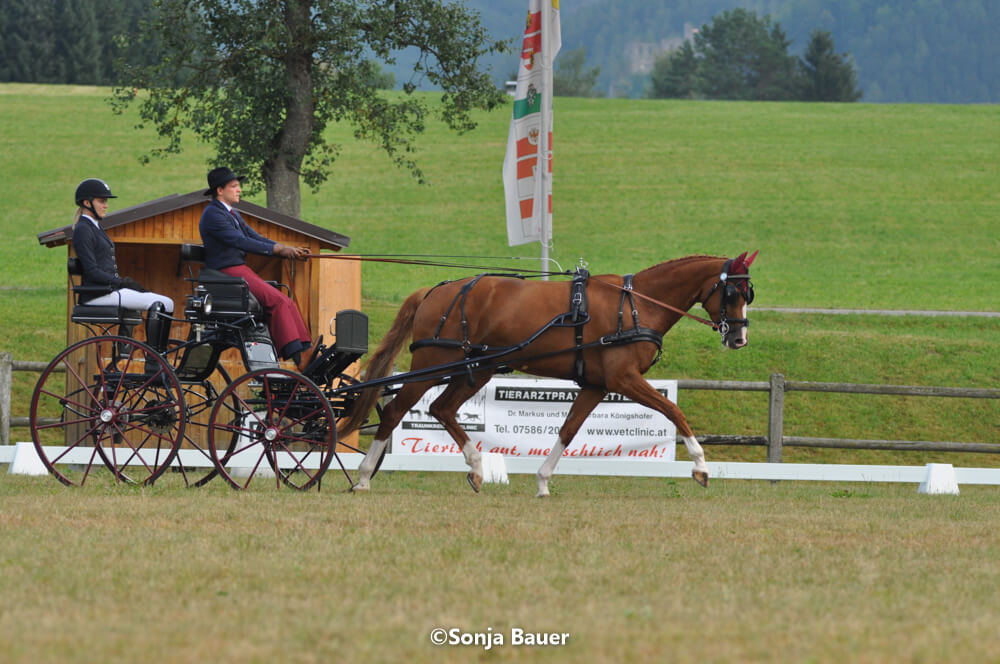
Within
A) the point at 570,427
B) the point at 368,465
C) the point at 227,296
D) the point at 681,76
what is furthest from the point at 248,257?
the point at 681,76

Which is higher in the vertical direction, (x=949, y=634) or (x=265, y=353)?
(x=265, y=353)

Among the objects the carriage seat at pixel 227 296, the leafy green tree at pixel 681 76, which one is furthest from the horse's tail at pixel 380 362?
the leafy green tree at pixel 681 76

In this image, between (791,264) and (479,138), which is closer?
(791,264)

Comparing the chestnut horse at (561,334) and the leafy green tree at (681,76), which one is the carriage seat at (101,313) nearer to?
the chestnut horse at (561,334)

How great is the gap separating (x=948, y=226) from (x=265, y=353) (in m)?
35.5

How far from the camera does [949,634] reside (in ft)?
16.4

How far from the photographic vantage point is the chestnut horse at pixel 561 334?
10.1 metres

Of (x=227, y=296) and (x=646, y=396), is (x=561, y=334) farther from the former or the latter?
(x=227, y=296)

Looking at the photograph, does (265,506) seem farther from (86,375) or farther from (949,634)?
(86,375)

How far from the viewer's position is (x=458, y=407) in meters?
10.6

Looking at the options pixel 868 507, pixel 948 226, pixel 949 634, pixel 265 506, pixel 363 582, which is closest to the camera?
pixel 949 634

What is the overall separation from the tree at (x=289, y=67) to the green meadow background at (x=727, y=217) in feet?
4.12

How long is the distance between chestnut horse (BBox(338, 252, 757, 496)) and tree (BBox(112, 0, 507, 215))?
1205 cm

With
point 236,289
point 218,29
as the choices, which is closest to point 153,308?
point 236,289
